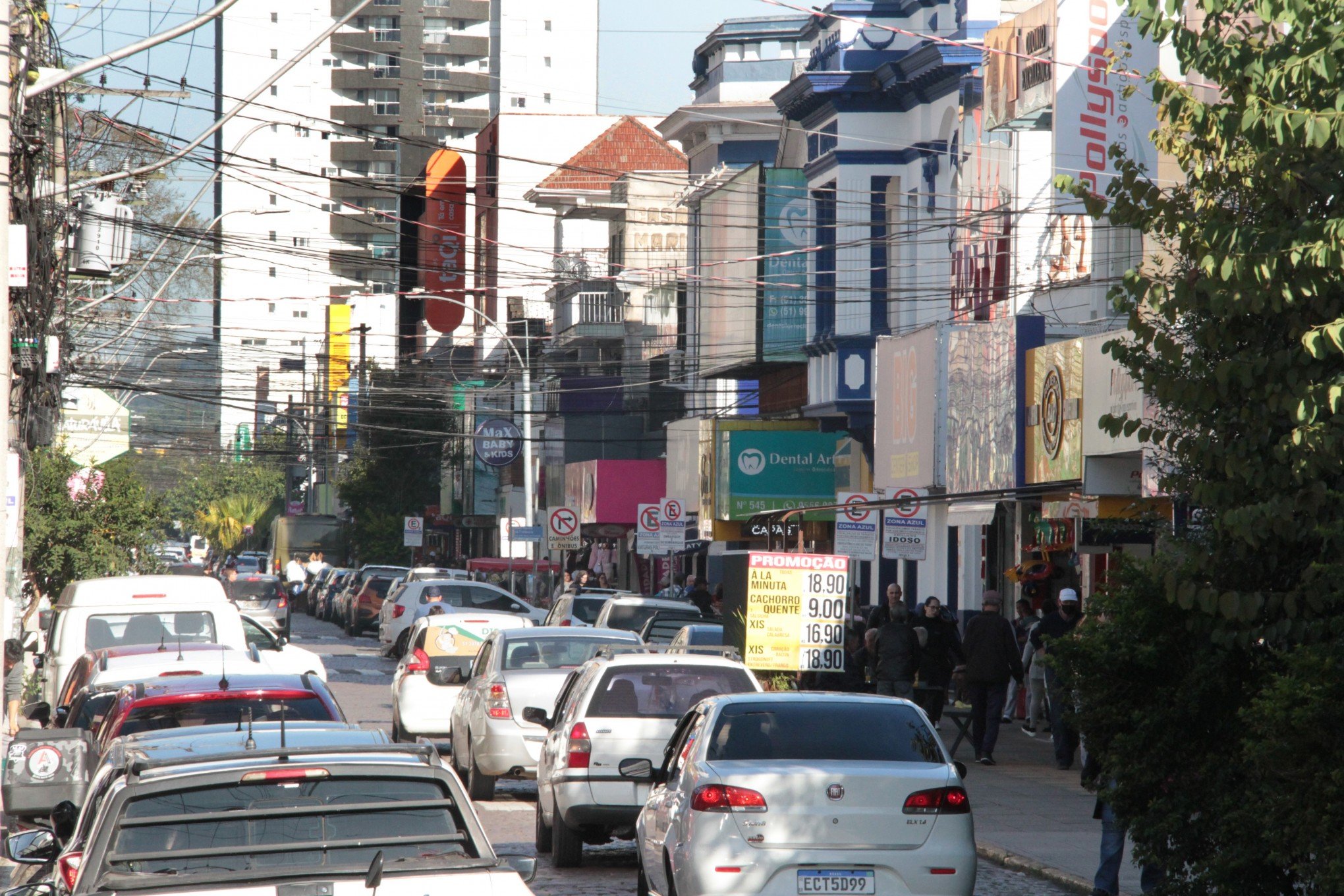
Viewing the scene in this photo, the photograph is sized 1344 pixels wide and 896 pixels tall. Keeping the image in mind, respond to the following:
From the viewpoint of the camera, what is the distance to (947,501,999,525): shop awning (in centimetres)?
2456

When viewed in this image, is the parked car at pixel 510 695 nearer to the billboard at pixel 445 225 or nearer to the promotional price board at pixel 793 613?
the promotional price board at pixel 793 613

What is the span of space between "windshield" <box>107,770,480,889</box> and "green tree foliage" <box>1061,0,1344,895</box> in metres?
3.72

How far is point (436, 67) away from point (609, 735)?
130274mm

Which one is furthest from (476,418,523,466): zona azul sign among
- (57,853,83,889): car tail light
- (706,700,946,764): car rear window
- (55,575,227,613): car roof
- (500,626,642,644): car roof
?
(57,853,83,889): car tail light

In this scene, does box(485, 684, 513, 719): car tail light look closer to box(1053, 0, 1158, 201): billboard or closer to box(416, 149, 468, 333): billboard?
box(1053, 0, 1158, 201): billboard

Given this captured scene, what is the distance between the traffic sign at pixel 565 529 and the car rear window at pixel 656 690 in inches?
1059

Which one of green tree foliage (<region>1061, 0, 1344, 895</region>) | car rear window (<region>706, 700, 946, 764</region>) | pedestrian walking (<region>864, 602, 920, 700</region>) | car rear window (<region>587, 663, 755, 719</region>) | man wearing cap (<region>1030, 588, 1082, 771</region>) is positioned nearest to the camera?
green tree foliage (<region>1061, 0, 1344, 895</region>)

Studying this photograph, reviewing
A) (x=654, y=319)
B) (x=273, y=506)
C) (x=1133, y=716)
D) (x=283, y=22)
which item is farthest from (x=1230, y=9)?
(x=283, y=22)

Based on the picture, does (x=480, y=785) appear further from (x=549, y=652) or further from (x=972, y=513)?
(x=972, y=513)

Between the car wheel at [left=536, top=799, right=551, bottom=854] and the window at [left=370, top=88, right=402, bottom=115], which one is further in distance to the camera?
the window at [left=370, top=88, right=402, bottom=115]

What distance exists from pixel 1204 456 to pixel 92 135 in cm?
2737

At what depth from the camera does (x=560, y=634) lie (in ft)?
59.0

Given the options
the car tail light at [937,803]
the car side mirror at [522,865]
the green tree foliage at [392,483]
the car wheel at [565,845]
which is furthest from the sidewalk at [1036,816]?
the green tree foliage at [392,483]

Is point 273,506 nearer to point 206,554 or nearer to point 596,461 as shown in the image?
point 206,554
